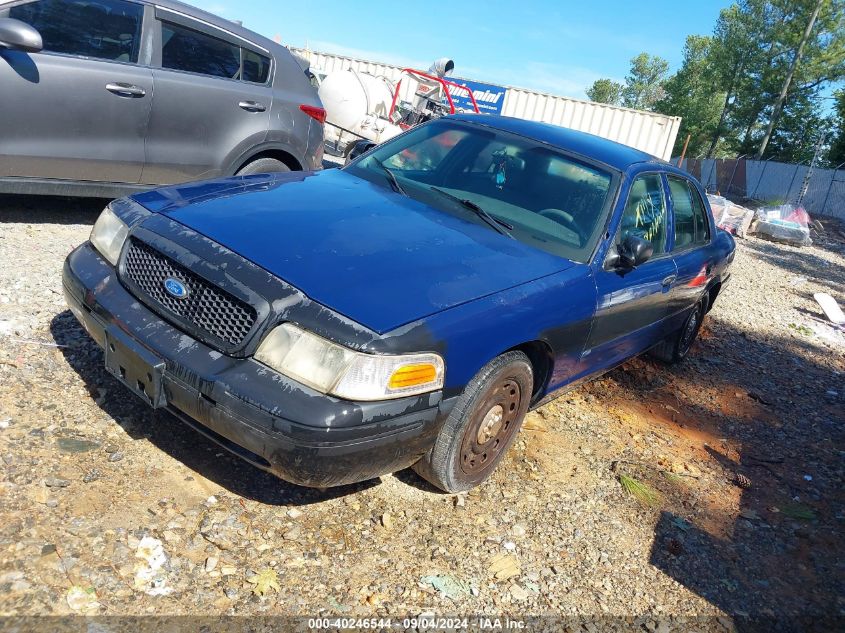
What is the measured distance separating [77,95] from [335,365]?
11.4ft

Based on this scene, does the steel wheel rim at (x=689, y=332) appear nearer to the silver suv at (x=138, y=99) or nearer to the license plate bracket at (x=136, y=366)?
the silver suv at (x=138, y=99)

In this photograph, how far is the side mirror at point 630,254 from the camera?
11.8ft

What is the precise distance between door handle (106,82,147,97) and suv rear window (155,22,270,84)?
33cm

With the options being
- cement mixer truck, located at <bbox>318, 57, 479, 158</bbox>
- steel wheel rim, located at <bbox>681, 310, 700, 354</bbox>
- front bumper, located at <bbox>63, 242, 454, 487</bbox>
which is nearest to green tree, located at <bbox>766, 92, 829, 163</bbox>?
cement mixer truck, located at <bbox>318, 57, 479, 158</bbox>

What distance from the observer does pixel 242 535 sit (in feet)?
8.69

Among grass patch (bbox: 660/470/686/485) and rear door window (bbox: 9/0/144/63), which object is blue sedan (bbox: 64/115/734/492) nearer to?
grass patch (bbox: 660/470/686/485)

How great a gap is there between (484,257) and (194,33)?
11.6 feet

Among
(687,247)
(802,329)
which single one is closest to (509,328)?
(687,247)

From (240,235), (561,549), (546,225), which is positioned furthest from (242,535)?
(546,225)

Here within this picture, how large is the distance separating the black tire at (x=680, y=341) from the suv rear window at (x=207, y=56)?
3990mm

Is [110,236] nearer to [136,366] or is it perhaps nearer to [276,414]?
[136,366]

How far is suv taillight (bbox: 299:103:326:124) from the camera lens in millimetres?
5919

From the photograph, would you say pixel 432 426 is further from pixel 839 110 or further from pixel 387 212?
pixel 839 110

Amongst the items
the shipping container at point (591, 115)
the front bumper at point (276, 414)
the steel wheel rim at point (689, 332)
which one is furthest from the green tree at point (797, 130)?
the front bumper at point (276, 414)
